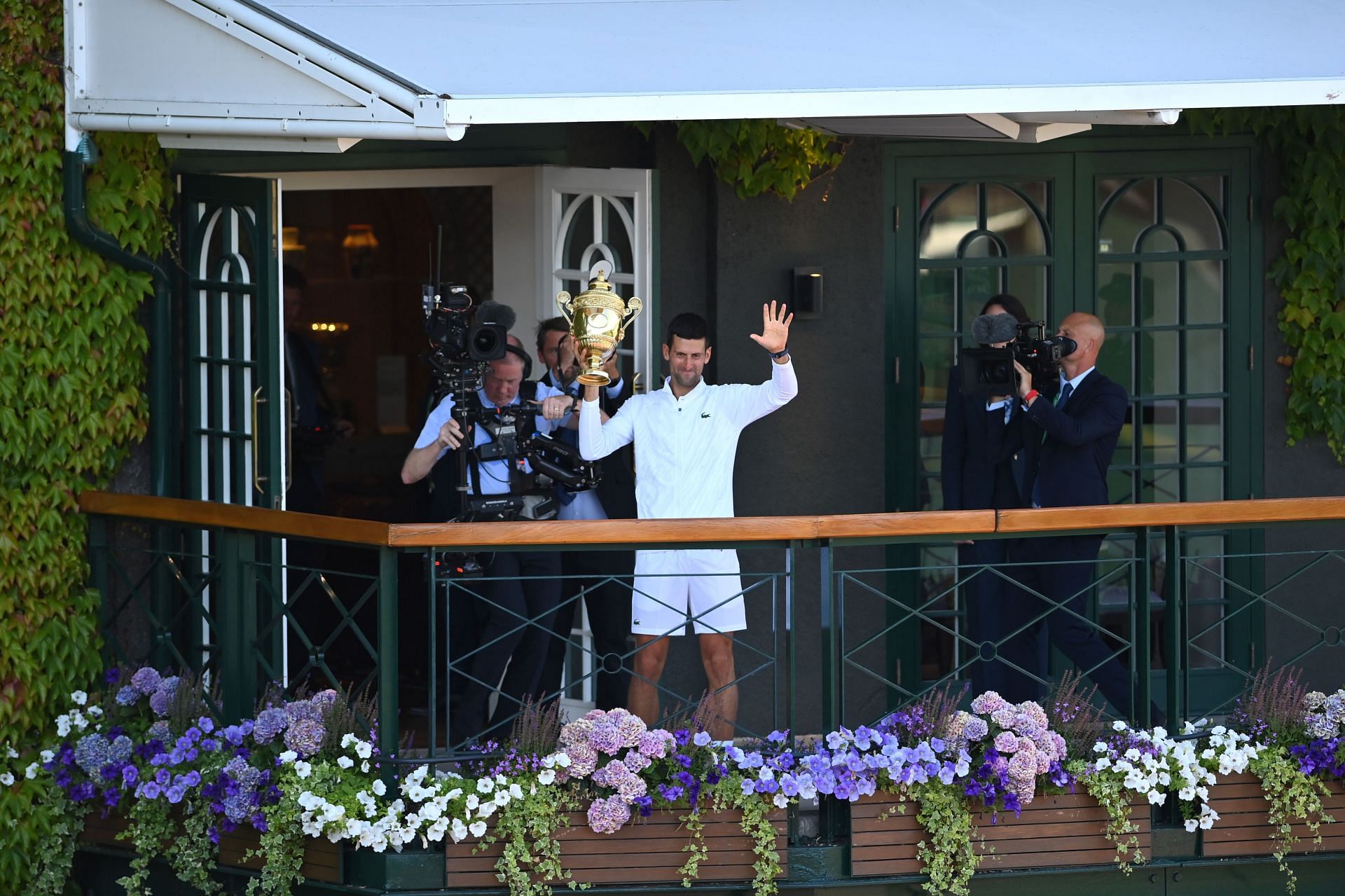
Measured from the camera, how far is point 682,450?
688cm

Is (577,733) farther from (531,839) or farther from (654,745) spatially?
(531,839)

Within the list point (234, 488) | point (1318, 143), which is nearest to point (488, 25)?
point (234, 488)

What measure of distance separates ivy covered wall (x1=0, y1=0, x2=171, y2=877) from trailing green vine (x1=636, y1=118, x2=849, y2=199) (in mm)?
2193

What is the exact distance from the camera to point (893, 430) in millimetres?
8086

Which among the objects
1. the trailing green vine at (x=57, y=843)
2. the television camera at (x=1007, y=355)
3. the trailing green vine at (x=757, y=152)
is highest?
the trailing green vine at (x=757, y=152)

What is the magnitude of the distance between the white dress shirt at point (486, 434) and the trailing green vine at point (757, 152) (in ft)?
3.99

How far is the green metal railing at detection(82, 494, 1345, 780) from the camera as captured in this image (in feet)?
20.1

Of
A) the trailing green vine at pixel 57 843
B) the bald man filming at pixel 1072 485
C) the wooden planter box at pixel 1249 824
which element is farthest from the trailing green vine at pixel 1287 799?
the trailing green vine at pixel 57 843

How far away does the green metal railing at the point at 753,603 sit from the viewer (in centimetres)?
614

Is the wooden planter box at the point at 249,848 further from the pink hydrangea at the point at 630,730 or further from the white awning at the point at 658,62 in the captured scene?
the white awning at the point at 658,62

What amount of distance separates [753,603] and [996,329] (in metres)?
1.73

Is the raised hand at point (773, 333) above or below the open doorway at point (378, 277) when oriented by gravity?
below

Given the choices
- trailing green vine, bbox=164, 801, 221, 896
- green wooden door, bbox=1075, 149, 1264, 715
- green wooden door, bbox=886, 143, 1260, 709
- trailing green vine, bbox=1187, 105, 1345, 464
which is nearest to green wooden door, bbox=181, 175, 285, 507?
trailing green vine, bbox=164, 801, 221, 896

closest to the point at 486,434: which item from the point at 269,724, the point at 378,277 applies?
the point at 269,724
